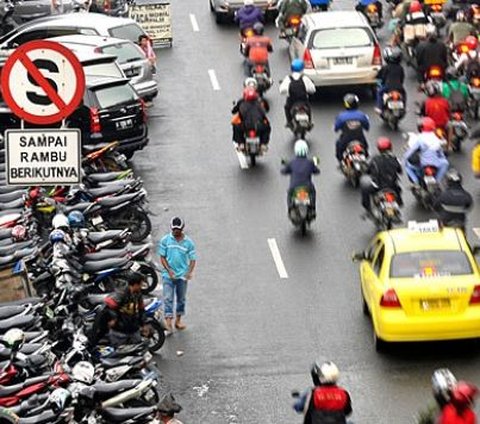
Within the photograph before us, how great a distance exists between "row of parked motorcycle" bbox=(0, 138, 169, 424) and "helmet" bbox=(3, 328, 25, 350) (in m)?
0.01

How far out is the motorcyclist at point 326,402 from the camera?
661 inches

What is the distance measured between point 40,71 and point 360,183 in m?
12.0

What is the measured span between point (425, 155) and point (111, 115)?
5.92 m

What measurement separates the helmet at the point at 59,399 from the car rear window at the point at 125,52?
710 inches

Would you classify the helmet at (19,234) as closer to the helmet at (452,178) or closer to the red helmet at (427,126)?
the helmet at (452,178)

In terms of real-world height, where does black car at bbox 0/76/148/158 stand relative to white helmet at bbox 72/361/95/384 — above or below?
below

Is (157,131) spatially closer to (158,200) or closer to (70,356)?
(158,200)

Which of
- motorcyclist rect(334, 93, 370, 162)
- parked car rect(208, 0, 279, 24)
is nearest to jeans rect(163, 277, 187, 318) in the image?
motorcyclist rect(334, 93, 370, 162)

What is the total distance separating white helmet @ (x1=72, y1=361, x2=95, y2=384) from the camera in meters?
18.0

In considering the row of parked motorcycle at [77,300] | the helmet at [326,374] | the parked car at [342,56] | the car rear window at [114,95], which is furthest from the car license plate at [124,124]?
the helmet at [326,374]

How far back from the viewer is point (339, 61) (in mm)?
35656

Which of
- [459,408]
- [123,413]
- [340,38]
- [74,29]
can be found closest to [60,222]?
[123,413]

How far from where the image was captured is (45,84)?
17.2m

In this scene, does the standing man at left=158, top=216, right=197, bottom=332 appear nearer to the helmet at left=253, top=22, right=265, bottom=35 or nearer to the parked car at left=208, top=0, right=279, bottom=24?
the helmet at left=253, top=22, right=265, bottom=35
